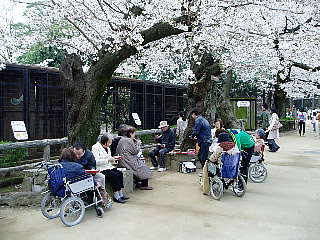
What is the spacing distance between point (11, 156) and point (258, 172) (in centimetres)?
597

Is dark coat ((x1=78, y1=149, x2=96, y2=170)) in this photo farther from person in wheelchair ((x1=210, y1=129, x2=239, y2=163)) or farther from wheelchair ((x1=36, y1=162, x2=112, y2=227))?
person in wheelchair ((x1=210, y1=129, x2=239, y2=163))

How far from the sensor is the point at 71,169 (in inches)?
222

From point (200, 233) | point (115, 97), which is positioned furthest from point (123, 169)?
point (115, 97)

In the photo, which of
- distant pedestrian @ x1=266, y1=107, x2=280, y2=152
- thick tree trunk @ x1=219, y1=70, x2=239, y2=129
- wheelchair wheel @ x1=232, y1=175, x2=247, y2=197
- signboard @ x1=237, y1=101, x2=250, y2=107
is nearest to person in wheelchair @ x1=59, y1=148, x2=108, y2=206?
wheelchair wheel @ x1=232, y1=175, x2=247, y2=197

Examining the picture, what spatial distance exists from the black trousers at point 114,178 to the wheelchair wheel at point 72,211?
1.18 m

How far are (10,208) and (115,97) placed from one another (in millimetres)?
7709

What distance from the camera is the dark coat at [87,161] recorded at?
6.24m

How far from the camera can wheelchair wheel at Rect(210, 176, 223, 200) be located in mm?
6930

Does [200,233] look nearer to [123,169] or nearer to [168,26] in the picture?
[123,169]

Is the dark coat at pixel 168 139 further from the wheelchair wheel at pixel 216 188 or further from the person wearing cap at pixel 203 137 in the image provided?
the wheelchair wheel at pixel 216 188

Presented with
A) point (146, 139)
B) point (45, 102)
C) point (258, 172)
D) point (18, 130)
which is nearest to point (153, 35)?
point (18, 130)

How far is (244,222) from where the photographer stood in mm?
5664

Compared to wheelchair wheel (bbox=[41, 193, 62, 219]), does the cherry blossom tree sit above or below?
above

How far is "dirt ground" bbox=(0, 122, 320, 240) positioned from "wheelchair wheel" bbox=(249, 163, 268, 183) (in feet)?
0.92
